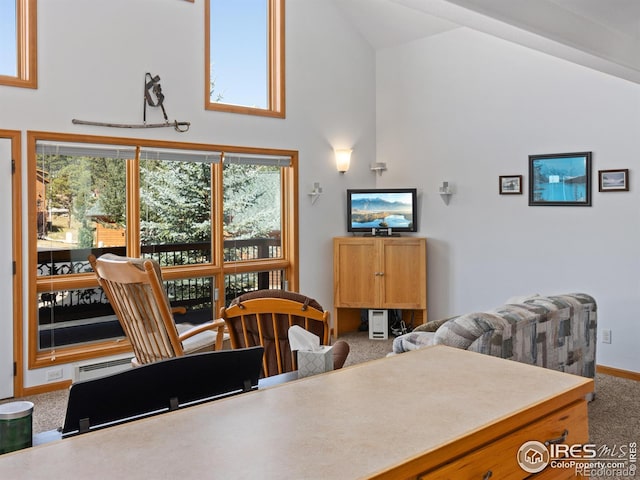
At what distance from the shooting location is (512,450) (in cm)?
125

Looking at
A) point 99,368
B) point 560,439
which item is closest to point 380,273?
point 99,368

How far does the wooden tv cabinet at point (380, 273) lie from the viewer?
6273 millimetres

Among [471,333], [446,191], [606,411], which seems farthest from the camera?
[446,191]

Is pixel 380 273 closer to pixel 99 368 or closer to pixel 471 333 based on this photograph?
pixel 99 368

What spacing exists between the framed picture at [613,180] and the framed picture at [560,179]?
109mm

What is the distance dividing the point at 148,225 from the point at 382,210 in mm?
2710

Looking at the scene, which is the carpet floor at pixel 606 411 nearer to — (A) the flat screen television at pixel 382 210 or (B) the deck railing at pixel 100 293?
(B) the deck railing at pixel 100 293

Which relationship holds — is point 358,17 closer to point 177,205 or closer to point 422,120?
point 422,120

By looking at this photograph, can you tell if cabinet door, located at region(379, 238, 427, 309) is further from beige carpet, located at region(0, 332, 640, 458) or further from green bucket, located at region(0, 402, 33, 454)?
green bucket, located at region(0, 402, 33, 454)

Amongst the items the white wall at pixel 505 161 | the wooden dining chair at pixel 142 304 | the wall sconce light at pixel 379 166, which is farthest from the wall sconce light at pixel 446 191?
the wooden dining chair at pixel 142 304


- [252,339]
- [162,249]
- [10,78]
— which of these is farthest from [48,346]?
[252,339]

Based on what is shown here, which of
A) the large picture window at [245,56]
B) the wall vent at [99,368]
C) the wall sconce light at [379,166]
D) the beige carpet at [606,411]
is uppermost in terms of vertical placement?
the large picture window at [245,56]

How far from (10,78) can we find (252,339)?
3.05 metres

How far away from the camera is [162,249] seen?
5.32 m
